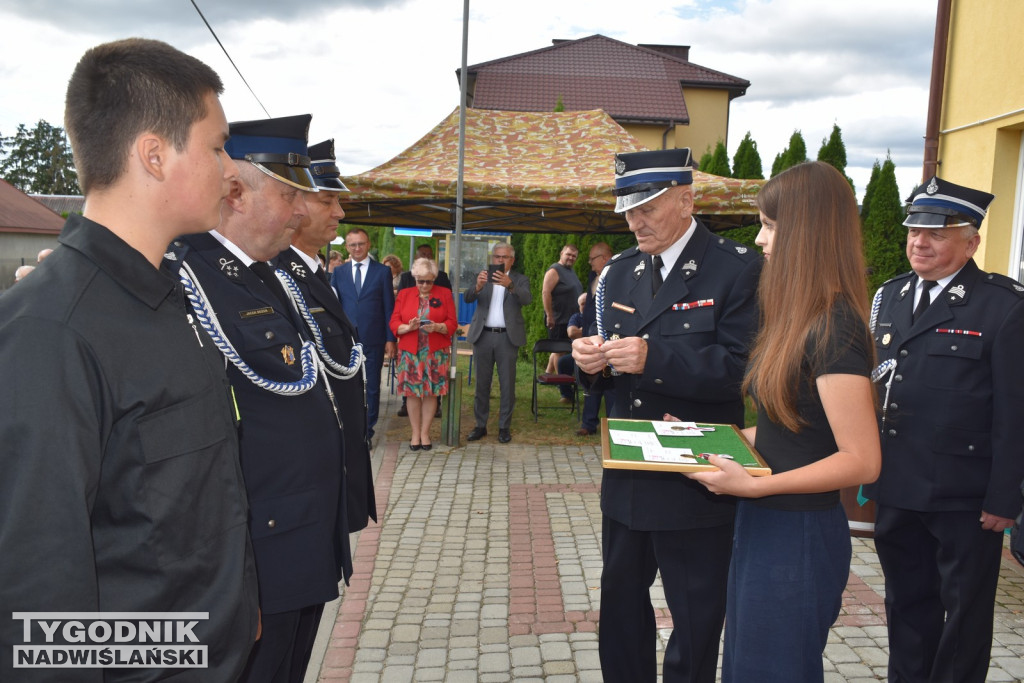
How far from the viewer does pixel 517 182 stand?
8.60 m

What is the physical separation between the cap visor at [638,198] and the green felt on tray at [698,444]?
0.86m

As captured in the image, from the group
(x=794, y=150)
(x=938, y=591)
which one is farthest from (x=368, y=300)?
(x=794, y=150)

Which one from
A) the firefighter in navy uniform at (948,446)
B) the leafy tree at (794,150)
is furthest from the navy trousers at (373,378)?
the leafy tree at (794,150)

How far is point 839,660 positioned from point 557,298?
23.7 feet

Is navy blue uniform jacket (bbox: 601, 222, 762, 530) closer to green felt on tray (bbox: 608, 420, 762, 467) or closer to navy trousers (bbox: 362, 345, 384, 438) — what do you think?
green felt on tray (bbox: 608, 420, 762, 467)

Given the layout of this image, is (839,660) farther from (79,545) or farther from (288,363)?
(79,545)

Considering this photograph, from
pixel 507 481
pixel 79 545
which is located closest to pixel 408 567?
pixel 507 481

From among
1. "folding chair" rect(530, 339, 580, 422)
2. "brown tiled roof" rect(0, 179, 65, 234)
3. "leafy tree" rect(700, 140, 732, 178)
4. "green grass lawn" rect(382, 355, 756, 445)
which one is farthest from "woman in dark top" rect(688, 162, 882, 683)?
"brown tiled roof" rect(0, 179, 65, 234)

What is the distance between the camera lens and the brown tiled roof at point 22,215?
40.7 m

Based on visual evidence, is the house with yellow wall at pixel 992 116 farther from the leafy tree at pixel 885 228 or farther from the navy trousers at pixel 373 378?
the navy trousers at pixel 373 378

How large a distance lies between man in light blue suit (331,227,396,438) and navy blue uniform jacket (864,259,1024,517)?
626 cm

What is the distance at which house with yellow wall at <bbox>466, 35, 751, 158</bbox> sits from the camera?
31.4 m

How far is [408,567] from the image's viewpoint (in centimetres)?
507

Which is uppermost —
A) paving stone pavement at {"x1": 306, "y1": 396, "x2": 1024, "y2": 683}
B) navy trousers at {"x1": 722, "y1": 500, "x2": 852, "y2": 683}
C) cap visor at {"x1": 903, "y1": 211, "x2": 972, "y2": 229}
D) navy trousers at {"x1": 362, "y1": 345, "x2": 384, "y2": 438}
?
cap visor at {"x1": 903, "y1": 211, "x2": 972, "y2": 229}
